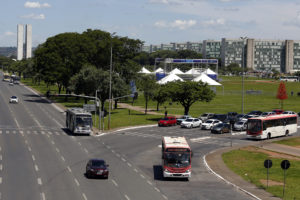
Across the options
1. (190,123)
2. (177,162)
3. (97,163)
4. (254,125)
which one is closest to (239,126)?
(190,123)

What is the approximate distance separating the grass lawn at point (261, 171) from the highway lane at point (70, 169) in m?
8.65

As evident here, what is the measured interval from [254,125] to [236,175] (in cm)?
2456

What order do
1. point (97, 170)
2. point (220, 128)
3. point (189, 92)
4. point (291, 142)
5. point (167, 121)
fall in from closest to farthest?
point (97, 170) < point (291, 142) < point (220, 128) < point (167, 121) < point (189, 92)

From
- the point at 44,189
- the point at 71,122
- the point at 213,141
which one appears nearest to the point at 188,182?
the point at 44,189

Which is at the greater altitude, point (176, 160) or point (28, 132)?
point (176, 160)

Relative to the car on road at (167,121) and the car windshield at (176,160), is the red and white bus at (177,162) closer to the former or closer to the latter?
the car windshield at (176,160)

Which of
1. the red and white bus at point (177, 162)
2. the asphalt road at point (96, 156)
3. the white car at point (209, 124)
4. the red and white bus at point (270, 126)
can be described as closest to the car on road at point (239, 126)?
the white car at point (209, 124)

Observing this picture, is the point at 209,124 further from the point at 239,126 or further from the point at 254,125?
the point at 254,125

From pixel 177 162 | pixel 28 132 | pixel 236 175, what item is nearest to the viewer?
pixel 177 162

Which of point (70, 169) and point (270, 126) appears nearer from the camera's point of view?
point (70, 169)

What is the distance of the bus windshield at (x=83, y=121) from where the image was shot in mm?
66162

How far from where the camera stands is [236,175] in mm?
42406

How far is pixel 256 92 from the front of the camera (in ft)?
548

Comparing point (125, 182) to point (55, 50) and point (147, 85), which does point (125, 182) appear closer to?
point (147, 85)
